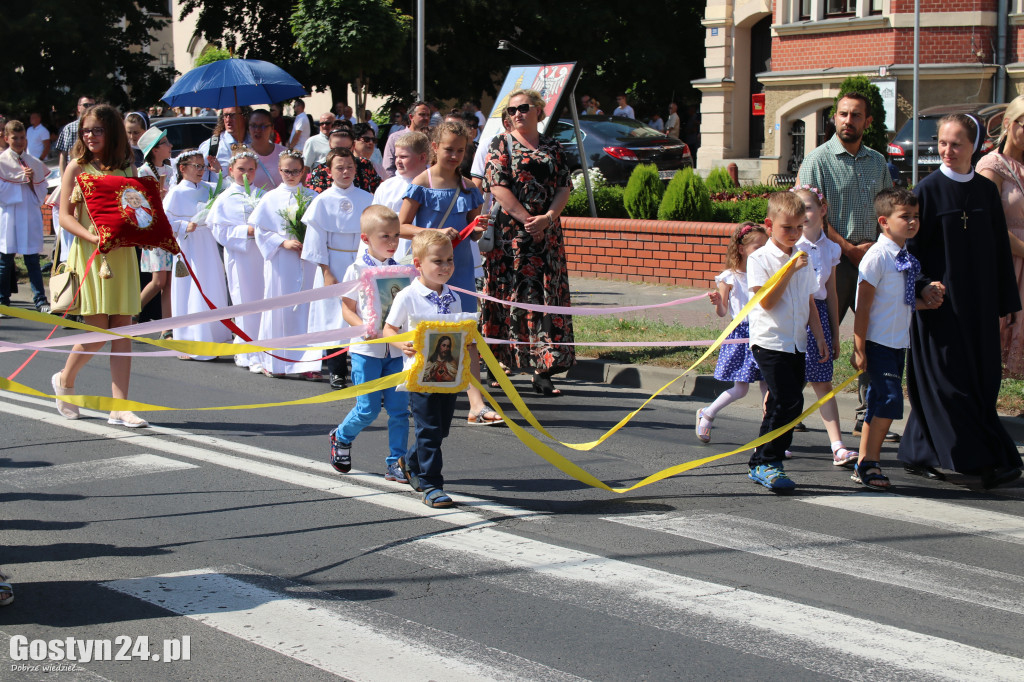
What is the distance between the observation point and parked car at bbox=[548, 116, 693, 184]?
2273 centimetres

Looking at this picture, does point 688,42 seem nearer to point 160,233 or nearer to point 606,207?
point 606,207

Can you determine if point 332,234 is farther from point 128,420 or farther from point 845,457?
point 845,457

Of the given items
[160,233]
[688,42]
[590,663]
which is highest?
[688,42]

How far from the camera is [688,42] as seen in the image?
38438 mm

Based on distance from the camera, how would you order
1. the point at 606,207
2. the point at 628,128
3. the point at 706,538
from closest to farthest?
the point at 706,538, the point at 606,207, the point at 628,128

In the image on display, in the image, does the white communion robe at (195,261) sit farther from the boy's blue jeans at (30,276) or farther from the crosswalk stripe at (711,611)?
the crosswalk stripe at (711,611)

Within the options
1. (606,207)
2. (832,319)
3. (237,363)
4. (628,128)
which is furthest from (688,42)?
(832,319)

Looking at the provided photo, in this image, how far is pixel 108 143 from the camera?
7410mm

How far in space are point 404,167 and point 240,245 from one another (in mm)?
2879

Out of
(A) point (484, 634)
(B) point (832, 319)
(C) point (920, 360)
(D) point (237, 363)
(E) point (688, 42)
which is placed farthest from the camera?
(E) point (688, 42)

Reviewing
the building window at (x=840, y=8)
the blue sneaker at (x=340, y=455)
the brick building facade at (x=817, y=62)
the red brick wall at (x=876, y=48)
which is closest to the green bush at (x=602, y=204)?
the brick building facade at (x=817, y=62)

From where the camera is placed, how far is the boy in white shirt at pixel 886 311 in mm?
6309

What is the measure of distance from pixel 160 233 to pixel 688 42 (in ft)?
108

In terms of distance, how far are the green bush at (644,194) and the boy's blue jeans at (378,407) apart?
30.4ft
